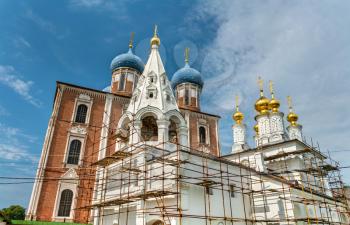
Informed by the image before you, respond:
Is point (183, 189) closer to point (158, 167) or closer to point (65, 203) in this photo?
point (158, 167)

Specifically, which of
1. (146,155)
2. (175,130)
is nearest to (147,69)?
(175,130)

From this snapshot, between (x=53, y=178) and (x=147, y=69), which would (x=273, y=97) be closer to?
(x=147, y=69)

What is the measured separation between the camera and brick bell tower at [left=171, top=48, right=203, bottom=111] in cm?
2645

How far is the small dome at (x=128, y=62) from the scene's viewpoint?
24.2 metres

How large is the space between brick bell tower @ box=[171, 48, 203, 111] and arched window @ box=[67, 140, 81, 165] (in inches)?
420

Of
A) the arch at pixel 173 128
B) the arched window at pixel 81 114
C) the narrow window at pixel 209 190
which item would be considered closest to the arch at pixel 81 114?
the arched window at pixel 81 114

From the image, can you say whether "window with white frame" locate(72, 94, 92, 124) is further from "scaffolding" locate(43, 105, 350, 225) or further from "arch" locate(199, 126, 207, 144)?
"arch" locate(199, 126, 207, 144)

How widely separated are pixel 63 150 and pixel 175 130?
7852mm

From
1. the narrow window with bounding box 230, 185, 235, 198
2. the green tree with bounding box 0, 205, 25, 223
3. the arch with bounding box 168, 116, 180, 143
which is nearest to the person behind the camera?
the narrow window with bounding box 230, 185, 235, 198

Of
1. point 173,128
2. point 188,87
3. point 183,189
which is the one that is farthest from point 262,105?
point 183,189

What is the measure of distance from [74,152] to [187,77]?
13341 mm

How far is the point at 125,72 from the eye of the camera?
24062 millimetres

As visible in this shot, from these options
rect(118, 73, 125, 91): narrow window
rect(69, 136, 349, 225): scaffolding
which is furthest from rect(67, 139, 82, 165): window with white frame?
rect(118, 73, 125, 91): narrow window

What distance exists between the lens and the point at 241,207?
13.6 meters
